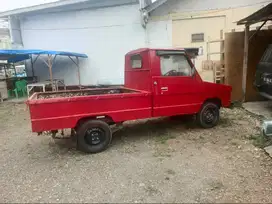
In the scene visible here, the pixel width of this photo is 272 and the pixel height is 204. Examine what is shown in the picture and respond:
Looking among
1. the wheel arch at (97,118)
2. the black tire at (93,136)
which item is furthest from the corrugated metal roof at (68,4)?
the black tire at (93,136)

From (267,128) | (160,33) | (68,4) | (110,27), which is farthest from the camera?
(110,27)

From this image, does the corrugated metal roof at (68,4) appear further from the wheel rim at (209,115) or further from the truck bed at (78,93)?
the wheel rim at (209,115)

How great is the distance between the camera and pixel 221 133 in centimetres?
512

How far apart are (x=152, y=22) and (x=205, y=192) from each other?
8965 mm

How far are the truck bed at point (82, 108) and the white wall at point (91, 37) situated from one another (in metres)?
6.89

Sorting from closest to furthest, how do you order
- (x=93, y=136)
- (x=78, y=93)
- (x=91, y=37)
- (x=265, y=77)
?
(x=93, y=136) < (x=78, y=93) < (x=265, y=77) < (x=91, y=37)

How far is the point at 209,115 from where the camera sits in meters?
5.48

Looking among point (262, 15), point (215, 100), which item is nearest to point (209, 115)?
point (215, 100)

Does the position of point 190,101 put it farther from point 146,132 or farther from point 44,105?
point 44,105

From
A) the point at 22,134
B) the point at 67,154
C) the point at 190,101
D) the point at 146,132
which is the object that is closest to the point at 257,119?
the point at 190,101

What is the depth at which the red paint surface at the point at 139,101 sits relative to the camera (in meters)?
3.93

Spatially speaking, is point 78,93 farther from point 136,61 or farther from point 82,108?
point 136,61

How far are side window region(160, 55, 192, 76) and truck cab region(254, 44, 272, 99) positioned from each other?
7.88ft

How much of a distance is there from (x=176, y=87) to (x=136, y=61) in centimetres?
113
